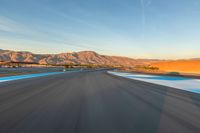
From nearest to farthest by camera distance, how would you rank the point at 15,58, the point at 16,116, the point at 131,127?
1. the point at 131,127
2. the point at 16,116
3. the point at 15,58

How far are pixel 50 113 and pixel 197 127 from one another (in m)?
4.18

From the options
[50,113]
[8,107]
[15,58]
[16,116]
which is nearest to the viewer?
[16,116]

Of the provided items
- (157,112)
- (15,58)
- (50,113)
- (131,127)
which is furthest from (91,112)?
(15,58)

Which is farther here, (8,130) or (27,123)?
(27,123)

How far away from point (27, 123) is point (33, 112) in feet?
3.77

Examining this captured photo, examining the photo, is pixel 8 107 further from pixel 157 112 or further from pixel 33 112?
pixel 157 112

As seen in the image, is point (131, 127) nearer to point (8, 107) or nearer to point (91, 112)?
point (91, 112)

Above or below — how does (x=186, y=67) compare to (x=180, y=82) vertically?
below

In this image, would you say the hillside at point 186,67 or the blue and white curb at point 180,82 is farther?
the hillside at point 186,67

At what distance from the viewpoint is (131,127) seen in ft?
14.6

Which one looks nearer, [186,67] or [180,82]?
[180,82]

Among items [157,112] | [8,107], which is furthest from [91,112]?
[8,107]

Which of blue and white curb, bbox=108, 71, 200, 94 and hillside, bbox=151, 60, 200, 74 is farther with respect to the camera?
hillside, bbox=151, 60, 200, 74

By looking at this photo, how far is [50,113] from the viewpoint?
571 cm
